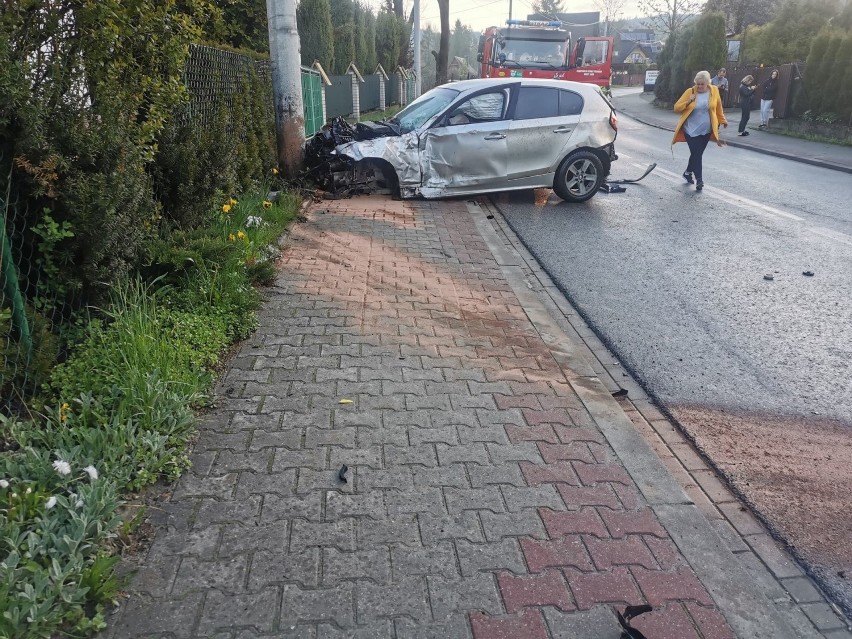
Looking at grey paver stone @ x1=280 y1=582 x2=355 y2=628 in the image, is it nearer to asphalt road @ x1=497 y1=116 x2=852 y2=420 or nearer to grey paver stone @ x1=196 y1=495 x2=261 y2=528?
grey paver stone @ x1=196 y1=495 x2=261 y2=528

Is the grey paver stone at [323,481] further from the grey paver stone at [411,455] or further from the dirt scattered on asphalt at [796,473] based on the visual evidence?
the dirt scattered on asphalt at [796,473]

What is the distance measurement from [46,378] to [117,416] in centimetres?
50

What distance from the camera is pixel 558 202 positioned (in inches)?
435

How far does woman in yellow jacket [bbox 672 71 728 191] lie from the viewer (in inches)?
478

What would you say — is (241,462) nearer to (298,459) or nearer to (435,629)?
(298,459)

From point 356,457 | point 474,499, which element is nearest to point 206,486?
point 356,457

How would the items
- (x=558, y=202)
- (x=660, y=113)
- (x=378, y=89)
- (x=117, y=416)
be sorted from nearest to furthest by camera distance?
1. (x=117, y=416)
2. (x=558, y=202)
3. (x=378, y=89)
4. (x=660, y=113)

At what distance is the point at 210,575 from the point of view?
106 inches

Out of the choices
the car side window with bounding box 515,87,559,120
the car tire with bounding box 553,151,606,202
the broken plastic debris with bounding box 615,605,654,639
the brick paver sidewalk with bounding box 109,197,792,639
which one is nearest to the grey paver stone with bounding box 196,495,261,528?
the brick paver sidewalk with bounding box 109,197,792,639

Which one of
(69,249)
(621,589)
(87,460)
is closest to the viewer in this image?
(621,589)

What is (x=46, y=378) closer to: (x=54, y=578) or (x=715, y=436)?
(x=54, y=578)

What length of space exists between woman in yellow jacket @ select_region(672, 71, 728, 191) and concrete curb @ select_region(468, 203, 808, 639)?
331 inches

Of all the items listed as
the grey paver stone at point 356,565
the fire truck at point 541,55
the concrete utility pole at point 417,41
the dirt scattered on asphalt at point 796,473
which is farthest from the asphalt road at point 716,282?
the concrete utility pole at point 417,41

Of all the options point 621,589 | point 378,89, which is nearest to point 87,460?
point 621,589
